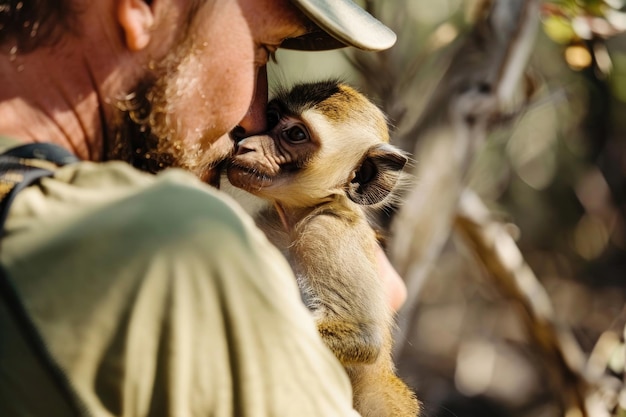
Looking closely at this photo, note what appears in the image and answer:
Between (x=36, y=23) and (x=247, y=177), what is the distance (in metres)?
1.28

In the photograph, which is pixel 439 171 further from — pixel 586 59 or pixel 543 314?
pixel 543 314

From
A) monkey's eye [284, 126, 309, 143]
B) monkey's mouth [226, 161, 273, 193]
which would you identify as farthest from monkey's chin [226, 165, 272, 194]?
monkey's eye [284, 126, 309, 143]

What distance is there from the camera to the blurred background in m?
4.94

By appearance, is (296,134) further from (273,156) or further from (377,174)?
(377,174)

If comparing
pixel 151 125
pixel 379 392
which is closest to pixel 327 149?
pixel 379 392

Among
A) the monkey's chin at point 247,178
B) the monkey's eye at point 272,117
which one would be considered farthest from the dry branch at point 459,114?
the monkey's chin at point 247,178

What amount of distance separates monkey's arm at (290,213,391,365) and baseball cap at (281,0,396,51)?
83 cm

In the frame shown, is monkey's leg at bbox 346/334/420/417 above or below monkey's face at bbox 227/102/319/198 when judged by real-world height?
below

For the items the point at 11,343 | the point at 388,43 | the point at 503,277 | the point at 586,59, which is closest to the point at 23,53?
the point at 11,343

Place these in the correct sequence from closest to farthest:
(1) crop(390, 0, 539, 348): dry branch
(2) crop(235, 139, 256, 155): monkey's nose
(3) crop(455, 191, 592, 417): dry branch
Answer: (2) crop(235, 139, 256, 155): monkey's nose → (1) crop(390, 0, 539, 348): dry branch → (3) crop(455, 191, 592, 417): dry branch

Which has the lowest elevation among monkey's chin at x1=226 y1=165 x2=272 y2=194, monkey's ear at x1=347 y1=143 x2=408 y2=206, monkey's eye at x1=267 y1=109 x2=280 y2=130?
monkey's ear at x1=347 y1=143 x2=408 y2=206

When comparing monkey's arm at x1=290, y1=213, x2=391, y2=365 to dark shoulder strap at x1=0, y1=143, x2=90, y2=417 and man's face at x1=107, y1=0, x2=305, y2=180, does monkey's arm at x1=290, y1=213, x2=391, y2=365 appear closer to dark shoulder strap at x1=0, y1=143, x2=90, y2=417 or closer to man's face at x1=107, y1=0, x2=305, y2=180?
man's face at x1=107, y1=0, x2=305, y2=180

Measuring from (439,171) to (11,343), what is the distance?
3625 mm

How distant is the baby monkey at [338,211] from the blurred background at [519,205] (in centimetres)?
29
